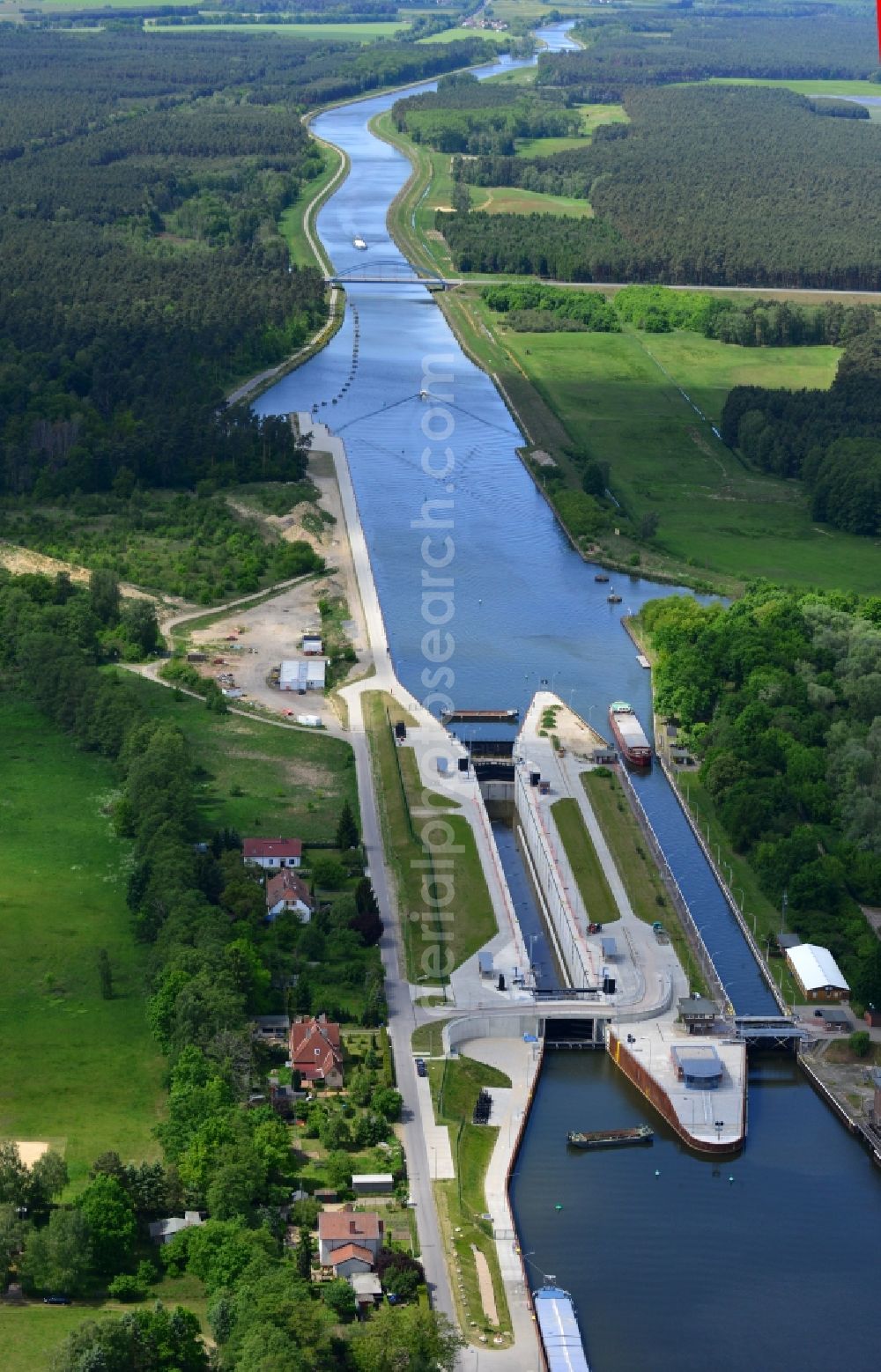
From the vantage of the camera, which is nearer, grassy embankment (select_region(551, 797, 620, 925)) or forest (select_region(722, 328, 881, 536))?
grassy embankment (select_region(551, 797, 620, 925))

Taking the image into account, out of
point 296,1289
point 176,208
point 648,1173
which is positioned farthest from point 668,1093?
point 176,208

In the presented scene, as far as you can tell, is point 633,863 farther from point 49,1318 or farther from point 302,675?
point 49,1318

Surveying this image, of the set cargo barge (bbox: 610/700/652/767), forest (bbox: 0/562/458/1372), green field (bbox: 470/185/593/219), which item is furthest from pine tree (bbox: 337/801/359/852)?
green field (bbox: 470/185/593/219)

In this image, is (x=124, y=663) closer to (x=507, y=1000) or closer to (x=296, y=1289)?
(x=507, y=1000)

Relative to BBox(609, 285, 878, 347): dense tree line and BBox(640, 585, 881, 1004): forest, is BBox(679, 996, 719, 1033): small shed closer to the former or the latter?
BBox(640, 585, 881, 1004): forest

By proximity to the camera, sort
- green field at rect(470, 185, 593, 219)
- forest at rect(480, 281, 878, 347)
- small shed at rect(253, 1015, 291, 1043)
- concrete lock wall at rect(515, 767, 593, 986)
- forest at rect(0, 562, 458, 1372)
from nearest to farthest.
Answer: forest at rect(0, 562, 458, 1372) < small shed at rect(253, 1015, 291, 1043) < concrete lock wall at rect(515, 767, 593, 986) < forest at rect(480, 281, 878, 347) < green field at rect(470, 185, 593, 219)

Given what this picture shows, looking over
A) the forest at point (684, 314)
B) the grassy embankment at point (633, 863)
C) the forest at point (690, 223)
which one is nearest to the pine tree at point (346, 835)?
the grassy embankment at point (633, 863)
